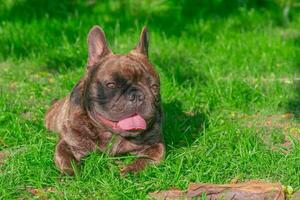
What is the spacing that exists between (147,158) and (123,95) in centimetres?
46

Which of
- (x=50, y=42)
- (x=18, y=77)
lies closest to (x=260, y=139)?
(x=18, y=77)

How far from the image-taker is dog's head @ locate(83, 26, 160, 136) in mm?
4770

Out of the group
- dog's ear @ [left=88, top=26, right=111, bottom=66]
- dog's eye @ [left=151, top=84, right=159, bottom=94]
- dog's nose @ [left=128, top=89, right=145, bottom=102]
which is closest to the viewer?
dog's nose @ [left=128, top=89, right=145, bottom=102]

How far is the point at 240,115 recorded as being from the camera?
20.3 ft

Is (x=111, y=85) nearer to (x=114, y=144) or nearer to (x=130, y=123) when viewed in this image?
(x=130, y=123)

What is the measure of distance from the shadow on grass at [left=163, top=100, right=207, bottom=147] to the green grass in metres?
0.01

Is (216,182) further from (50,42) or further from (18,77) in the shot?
(50,42)

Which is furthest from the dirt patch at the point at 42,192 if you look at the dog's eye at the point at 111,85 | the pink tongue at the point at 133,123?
the dog's eye at the point at 111,85

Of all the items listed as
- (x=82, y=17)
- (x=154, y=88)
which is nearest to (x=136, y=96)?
(x=154, y=88)

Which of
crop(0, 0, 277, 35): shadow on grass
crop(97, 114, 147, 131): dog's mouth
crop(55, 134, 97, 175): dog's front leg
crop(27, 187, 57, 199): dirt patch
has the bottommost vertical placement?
crop(0, 0, 277, 35): shadow on grass

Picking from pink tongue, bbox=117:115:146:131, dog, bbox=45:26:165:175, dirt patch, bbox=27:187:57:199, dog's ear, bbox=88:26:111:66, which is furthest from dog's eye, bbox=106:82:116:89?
dirt patch, bbox=27:187:57:199

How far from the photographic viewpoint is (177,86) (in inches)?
262

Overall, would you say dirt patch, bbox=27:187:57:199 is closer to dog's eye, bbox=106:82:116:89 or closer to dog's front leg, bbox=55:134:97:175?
dog's front leg, bbox=55:134:97:175

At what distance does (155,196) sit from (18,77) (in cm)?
289
